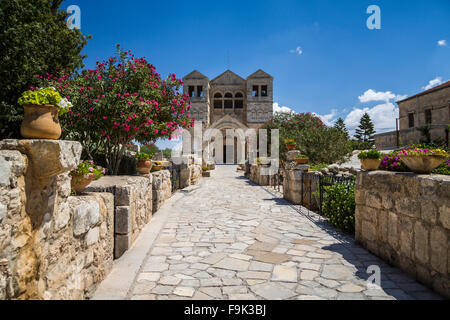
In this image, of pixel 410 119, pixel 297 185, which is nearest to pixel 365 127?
pixel 410 119

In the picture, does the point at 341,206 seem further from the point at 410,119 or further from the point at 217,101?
the point at 217,101

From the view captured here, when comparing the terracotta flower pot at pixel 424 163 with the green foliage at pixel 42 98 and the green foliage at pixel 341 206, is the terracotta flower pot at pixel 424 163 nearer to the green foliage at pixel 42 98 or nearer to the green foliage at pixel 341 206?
the green foliage at pixel 341 206

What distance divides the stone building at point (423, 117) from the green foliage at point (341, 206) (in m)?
20.9

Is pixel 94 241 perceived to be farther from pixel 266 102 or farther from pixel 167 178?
pixel 266 102

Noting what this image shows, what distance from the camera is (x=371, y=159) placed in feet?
13.7

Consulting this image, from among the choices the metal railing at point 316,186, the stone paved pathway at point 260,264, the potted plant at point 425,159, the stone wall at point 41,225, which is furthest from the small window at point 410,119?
the stone wall at point 41,225

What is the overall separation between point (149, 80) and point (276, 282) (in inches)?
266

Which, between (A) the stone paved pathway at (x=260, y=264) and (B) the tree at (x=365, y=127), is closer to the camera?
(A) the stone paved pathway at (x=260, y=264)

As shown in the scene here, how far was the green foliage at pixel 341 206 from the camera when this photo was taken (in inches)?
199

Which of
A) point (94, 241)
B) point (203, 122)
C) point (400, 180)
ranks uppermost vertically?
point (203, 122)

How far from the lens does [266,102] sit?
132 feet

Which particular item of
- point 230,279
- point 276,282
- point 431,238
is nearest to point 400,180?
point 431,238

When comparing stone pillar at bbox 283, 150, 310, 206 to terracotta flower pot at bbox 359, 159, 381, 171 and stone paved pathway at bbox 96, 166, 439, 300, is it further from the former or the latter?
terracotta flower pot at bbox 359, 159, 381, 171

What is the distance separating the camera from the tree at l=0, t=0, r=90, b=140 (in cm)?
1065
